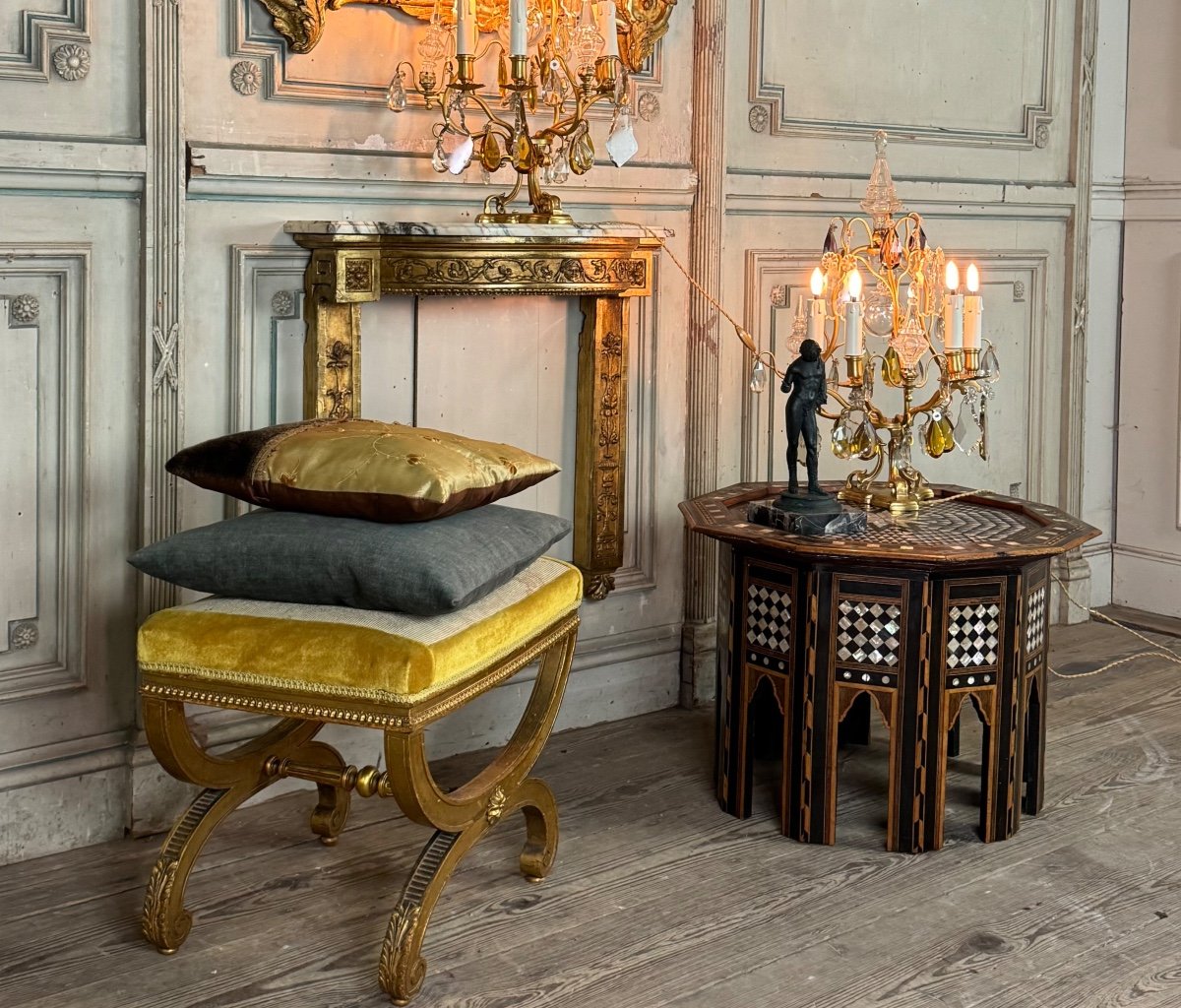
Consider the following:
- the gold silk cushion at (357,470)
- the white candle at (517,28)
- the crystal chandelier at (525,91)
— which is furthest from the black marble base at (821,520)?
the white candle at (517,28)

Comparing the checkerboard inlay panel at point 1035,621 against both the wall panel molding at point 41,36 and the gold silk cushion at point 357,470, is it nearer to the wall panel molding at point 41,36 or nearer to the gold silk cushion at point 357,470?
the gold silk cushion at point 357,470

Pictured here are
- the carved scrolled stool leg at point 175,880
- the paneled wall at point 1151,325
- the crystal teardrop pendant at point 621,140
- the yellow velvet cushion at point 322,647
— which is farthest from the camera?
the paneled wall at point 1151,325

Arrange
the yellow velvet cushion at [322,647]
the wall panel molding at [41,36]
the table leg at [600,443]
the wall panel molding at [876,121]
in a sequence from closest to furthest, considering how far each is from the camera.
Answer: the yellow velvet cushion at [322,647] < the wall panel molding at [41,36] < the table leg at [600,443] < the wall panel molding at [876,121]

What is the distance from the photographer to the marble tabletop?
274 cm

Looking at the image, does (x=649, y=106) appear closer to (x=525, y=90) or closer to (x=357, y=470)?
(x=525, y=90)

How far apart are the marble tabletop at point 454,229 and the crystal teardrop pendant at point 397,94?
0.72 ft

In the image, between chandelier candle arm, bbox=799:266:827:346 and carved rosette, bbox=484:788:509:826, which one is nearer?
carved rosette, bbox=484:788:509:826

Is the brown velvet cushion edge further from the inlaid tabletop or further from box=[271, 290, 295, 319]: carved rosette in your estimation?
the inlaid tabletop

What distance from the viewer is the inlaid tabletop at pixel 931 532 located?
8.34 feet

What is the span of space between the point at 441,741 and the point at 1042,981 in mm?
1385

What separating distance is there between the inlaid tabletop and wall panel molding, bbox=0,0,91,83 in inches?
53.9

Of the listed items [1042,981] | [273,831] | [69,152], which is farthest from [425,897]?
[69,152]

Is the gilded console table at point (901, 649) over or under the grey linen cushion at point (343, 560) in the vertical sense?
under

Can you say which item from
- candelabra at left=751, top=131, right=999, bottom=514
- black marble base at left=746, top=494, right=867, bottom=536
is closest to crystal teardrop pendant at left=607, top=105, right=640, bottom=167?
candelabra at left=751, top=131, right=999, bottom=514
